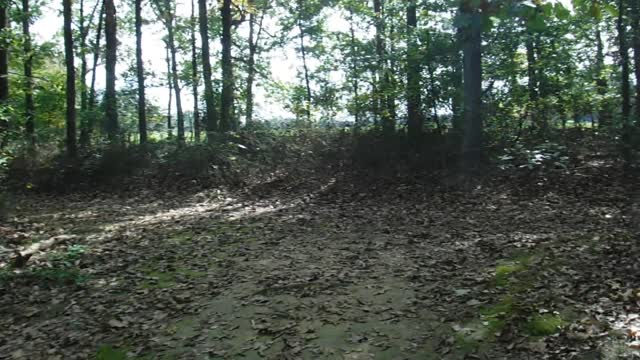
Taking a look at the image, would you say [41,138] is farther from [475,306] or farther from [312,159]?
[475,306]

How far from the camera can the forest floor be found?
4.79 meters

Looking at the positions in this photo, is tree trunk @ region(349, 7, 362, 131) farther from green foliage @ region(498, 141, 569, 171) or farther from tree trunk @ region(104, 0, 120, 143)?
tree trunk @ region(104, 0, 120, 143)

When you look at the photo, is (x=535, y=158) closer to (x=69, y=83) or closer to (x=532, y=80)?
(x=532, y=80)

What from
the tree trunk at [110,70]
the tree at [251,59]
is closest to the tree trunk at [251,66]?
the tree at [251,59]

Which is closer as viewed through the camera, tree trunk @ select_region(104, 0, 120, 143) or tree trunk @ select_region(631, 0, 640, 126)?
tree trunk @ select_region(631, 0, 640, 126)

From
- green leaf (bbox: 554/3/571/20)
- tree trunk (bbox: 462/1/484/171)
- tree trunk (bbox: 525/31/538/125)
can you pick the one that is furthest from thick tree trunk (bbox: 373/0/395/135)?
green leaf (bbox: 554/3/571/20)

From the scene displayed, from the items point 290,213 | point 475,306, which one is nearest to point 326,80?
point 290,213

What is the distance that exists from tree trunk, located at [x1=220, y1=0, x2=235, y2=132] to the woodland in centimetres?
10

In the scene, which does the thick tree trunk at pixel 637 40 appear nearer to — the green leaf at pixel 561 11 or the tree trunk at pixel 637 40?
the tree trunk at pixel 637 40

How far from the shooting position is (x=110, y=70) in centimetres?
1873

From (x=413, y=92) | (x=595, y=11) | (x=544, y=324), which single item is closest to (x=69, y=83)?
(x=413, y=92)

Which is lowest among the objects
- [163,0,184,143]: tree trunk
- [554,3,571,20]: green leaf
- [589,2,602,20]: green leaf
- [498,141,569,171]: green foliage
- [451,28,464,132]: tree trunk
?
[498,141,569,171]: green foliage

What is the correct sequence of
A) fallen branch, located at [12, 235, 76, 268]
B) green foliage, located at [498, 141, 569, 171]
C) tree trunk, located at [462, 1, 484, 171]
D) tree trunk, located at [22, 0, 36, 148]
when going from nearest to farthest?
fallen branch, located at [12, 235, 76, 268] → green foliage, located at [498, 141, 569, 171] → tree trunk, located at [462, 1, 484, 171] → tree trunk, located at [22, 0, 36, 148]

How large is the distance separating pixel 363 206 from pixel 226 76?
28.1 feet
